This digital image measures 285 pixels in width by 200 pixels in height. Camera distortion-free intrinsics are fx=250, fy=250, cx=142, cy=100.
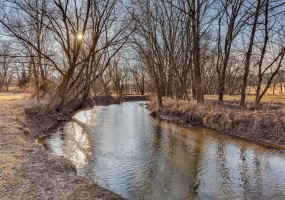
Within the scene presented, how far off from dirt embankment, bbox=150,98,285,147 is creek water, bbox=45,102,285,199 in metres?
0.82

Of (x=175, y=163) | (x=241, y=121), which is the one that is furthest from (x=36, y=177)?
(x=241, y=121)

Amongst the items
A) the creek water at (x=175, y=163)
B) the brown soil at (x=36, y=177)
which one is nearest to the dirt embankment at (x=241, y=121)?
the creek water at (x=175, y=163)

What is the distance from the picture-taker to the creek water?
590 cm

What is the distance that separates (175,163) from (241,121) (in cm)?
604

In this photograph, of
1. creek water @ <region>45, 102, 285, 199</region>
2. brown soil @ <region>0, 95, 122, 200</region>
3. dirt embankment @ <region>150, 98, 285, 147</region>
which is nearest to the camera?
brown soil @ <region>0, 95, 122, 200</region>

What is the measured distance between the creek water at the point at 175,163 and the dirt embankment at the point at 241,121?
0.82 meters

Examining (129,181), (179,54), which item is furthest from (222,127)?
(179,54)

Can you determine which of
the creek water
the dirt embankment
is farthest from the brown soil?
the dirt embankment

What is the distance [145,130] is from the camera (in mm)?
13914

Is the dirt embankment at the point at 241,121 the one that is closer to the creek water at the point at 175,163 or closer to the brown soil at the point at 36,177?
the creek water at the point at 175,163

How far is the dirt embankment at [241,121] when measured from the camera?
10867 mm

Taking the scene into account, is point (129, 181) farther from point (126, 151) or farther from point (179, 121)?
point (179, 121)

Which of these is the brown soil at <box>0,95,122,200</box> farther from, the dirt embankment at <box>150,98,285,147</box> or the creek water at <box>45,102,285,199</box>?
the dirt embankment at <box>150,98,285,147</box>

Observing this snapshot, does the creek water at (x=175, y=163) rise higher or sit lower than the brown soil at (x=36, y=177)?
lower
